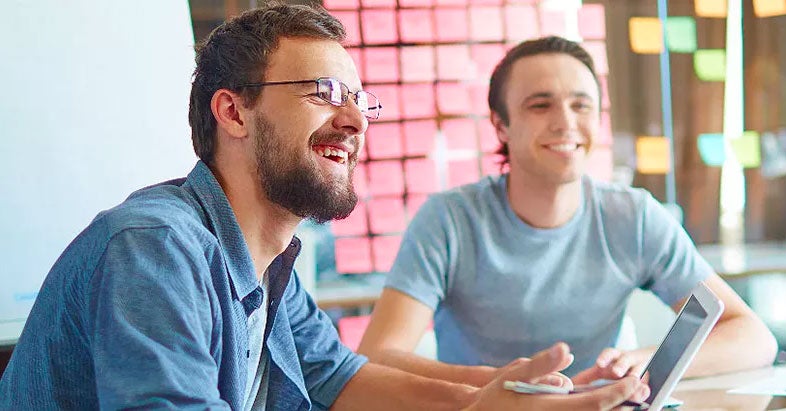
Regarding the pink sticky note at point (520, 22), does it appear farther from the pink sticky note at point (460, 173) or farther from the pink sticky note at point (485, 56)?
the pink sticky note at point (460, 173)

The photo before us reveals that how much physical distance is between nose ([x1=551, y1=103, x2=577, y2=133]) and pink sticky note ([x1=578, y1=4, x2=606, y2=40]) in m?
1.65

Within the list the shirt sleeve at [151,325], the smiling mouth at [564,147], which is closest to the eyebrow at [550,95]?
the smiling mouth at [564,147]

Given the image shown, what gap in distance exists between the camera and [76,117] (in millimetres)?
1754

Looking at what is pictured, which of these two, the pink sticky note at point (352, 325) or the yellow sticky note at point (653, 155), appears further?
the yellow sticky note at point (653, 155)

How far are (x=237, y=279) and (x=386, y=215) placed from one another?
221 cm

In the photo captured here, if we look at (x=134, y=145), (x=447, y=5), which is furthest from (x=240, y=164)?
(x=447, y=5)

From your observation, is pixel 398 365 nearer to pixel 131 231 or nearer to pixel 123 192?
pixel 123 192

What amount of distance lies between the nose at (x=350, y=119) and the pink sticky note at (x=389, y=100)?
2.02 meters

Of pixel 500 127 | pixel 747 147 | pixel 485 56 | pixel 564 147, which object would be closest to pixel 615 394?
pixel 564 147

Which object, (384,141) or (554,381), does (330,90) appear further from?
(384,141)

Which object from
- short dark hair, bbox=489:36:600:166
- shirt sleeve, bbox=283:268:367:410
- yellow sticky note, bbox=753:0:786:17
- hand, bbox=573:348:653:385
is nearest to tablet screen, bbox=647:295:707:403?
hand, bbox=573:348:653:385

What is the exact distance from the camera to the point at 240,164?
50.8 inches

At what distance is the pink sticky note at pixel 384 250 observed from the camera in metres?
3.35

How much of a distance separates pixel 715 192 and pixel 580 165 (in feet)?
6.68
